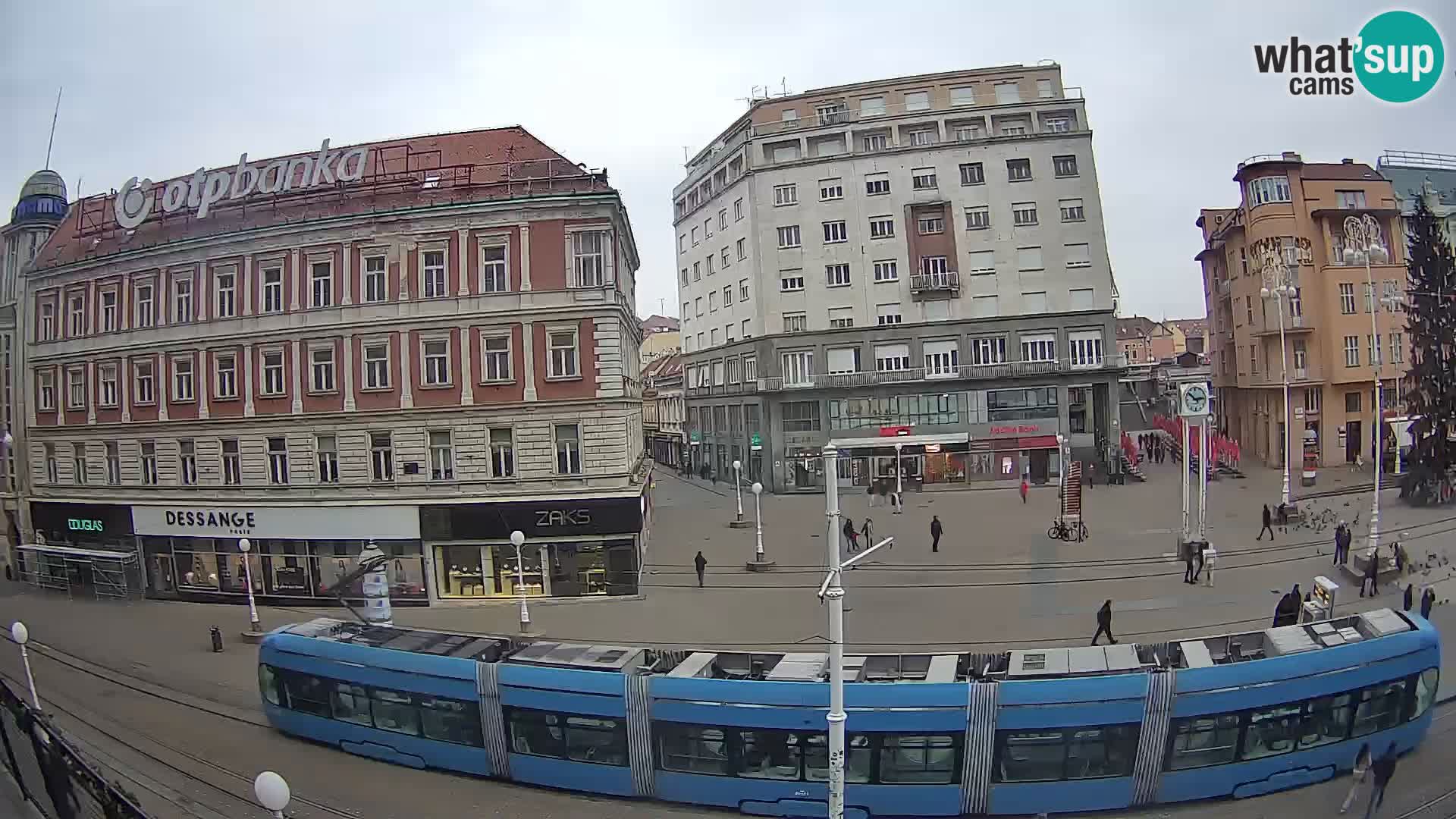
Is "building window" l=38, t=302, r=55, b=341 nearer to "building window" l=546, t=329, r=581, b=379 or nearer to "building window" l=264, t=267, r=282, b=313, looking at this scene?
"building window" l=264, t=267, r=282, b=313

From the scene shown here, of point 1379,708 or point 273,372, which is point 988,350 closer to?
point 1379,708

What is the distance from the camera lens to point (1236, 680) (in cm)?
973

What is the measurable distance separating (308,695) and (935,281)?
3742cm

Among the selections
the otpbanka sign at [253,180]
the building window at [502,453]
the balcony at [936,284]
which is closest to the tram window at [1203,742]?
the building window at [502,453]

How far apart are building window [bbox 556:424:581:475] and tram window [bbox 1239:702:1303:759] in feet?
55.7

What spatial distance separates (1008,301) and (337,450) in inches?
1388

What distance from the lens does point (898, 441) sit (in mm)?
40812

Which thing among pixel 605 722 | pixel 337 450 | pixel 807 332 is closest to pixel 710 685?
pixel 605 722

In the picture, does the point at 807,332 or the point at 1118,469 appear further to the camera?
the point at 807,332

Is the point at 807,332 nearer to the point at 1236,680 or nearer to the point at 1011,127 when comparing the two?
the point at 1011,127

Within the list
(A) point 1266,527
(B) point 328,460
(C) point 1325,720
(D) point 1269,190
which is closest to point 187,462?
(B) point 328,460

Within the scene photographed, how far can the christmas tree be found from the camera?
71.4 ft

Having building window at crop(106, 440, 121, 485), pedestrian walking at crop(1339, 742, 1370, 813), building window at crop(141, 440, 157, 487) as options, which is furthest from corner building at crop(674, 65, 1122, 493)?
pedestrian walking at crop(1339, 742, 1370, 813)

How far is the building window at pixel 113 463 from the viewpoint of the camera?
21.0m
